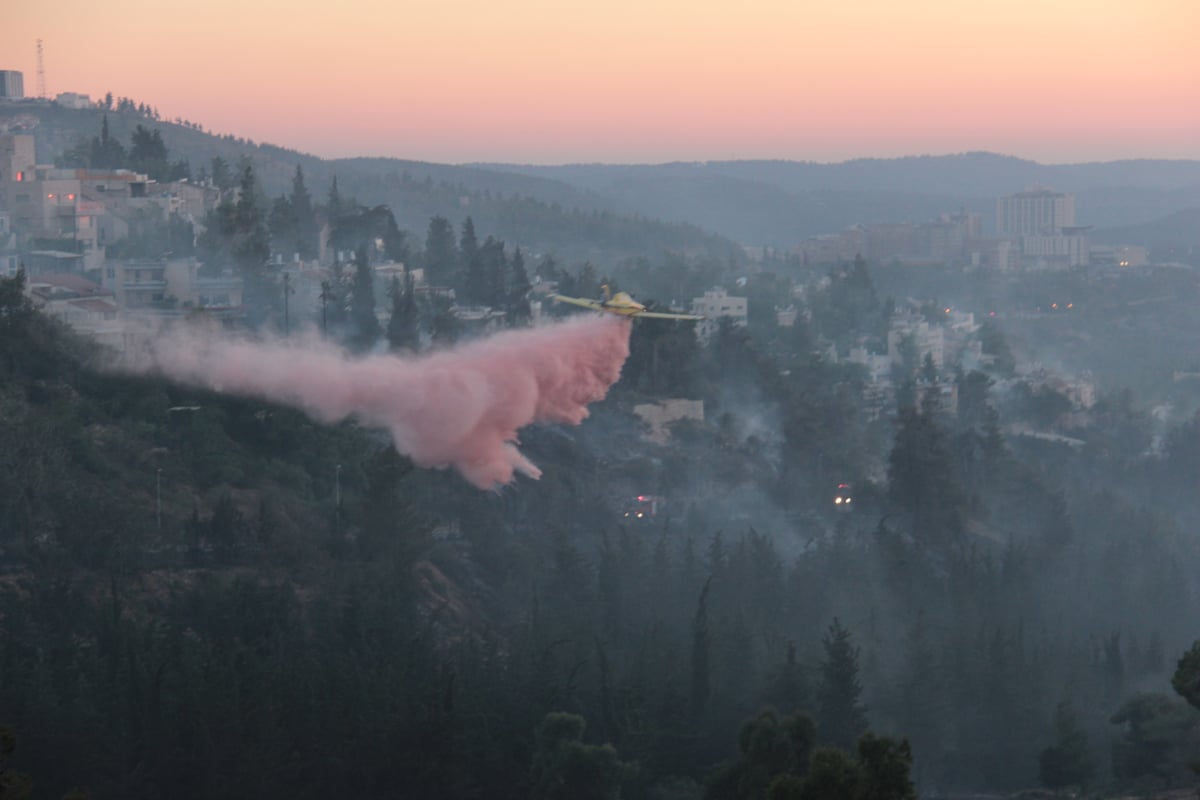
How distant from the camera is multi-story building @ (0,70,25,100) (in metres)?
137

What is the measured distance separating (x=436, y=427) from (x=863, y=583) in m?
17.8

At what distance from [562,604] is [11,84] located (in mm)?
95412

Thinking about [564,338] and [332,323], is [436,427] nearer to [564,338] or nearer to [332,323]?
[564,338]

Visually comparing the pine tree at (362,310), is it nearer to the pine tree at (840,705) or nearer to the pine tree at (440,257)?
the pine tree at (440,257)

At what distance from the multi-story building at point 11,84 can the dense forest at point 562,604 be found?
192ft

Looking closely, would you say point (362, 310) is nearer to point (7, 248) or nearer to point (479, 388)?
point (7, 248)

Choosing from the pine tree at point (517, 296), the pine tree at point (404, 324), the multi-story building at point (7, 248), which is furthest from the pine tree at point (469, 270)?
the multi-story building at point (7, 248)

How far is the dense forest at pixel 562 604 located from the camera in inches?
1668

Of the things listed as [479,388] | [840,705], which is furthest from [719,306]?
[840,705]

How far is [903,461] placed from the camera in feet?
257

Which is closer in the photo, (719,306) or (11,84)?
(719,306)

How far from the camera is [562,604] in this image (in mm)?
58094

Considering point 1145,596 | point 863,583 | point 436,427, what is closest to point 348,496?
point 436,427

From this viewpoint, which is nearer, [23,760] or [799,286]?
[23,760]
